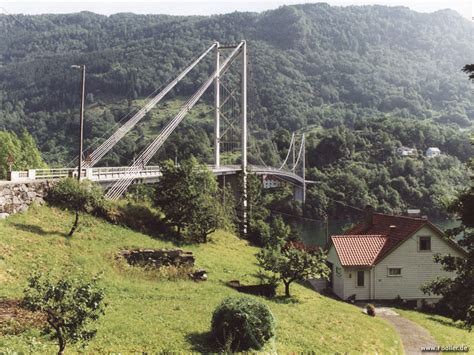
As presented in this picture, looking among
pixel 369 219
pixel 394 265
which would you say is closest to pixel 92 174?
pixel 369 219

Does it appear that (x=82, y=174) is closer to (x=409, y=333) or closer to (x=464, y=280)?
(x=409, y=333)

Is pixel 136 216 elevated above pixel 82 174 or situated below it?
below

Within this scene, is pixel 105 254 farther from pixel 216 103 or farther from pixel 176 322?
pixel 216 103

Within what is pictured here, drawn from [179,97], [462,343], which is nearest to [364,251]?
[462,343]

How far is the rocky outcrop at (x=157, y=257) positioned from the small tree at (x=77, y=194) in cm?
330

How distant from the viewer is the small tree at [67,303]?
11.8 meters

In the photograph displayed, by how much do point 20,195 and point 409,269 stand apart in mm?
22812

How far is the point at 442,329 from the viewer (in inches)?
969

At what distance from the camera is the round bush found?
16.1 m

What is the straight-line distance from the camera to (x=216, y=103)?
59.0m

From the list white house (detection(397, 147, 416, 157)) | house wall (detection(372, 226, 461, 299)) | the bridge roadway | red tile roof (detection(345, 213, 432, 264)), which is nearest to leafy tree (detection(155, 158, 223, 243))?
the bridge roadway

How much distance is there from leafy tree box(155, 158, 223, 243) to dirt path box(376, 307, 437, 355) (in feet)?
41.2

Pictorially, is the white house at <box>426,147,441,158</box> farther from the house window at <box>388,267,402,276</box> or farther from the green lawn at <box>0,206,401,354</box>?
the green lawn at <box>0,206,401,354</box>

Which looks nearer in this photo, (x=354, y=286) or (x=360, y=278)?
(x=354, y=286)
